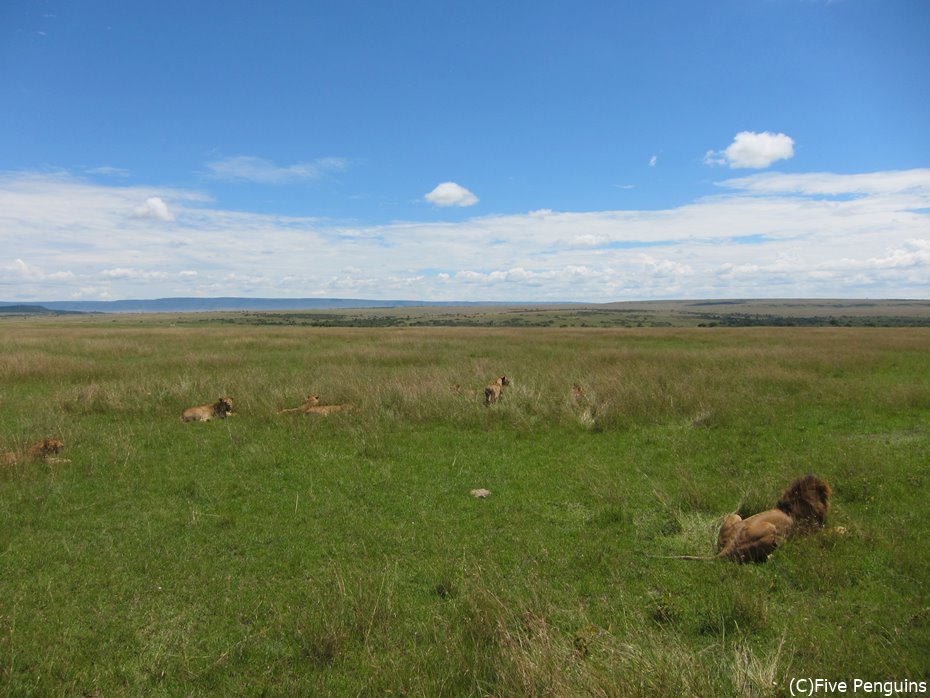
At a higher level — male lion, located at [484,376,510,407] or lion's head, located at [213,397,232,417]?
male lion, located at [484,376,510,407]

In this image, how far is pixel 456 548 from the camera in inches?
242

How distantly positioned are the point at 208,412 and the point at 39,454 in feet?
13.3

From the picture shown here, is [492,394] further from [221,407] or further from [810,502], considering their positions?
[810,502]

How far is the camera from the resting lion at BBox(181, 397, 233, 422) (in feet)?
42.3

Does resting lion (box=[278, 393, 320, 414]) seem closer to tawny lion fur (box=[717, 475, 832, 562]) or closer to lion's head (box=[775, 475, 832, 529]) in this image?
tawny lion fur (box=[717, 475, 832, 562])

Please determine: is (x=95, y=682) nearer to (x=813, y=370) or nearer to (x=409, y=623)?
(x=409, y=623)

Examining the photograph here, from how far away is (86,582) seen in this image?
17.5 feet

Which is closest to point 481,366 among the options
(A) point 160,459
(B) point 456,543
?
(A) point 160,459

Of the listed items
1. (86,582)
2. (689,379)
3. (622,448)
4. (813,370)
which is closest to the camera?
(86,582)

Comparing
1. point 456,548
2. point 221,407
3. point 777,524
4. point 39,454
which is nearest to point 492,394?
point 221,407

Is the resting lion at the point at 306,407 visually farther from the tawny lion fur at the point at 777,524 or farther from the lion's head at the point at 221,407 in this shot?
the tawny lion fur at the point at 777,524

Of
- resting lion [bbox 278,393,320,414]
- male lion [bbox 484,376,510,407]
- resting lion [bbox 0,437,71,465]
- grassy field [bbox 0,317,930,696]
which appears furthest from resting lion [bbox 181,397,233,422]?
male lion [bbox 484,376,510,407]

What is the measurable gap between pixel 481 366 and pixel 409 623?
1590cm

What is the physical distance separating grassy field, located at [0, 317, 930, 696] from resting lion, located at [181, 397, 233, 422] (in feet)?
1.74
